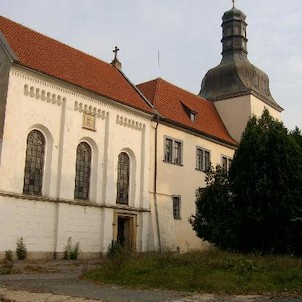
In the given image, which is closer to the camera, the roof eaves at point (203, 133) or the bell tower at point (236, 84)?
the roof eaves at point (203, 133)

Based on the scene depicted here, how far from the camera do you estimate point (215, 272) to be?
13680 mm

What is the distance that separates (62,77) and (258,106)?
19.7m

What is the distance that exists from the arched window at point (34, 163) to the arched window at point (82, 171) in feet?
6.88

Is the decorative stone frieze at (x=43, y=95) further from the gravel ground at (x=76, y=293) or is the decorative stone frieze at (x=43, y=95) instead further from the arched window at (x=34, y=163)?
the gravel ground at (x=76, y=293)

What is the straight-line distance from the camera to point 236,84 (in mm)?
38062

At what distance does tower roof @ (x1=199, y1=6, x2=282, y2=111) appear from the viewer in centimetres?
3816

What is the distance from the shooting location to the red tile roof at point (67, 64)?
23.3m

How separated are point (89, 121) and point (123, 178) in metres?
3.90

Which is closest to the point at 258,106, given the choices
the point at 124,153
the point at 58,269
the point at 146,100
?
the point at 146,100

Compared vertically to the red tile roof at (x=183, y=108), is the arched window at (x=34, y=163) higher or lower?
lower

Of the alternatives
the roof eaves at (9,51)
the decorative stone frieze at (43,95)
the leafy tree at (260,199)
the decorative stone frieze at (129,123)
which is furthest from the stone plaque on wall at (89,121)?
the leafy tree at (260,199)

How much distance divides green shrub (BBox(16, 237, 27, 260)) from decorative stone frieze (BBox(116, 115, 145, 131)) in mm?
A: 8612

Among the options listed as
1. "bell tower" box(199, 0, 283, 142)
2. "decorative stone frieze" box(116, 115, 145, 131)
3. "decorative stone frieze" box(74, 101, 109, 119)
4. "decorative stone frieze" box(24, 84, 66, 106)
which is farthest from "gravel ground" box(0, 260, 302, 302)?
"bell tower" box(199, 0, 283, 142)

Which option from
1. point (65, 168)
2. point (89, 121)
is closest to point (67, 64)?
point (89, 121)
